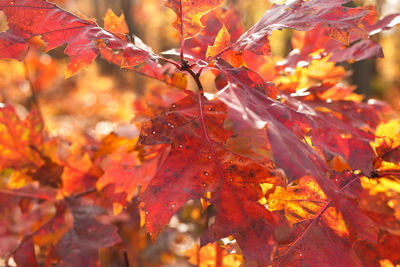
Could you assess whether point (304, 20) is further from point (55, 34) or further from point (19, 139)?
point (19, 139)

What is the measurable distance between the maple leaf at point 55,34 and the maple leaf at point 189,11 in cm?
13

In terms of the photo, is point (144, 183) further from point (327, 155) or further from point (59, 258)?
point (327, 155)

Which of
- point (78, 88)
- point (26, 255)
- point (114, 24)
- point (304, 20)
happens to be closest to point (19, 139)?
point (26, 255)

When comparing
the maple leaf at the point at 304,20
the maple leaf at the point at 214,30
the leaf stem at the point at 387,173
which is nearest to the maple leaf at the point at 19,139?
the maple leaf at the point at 214,30

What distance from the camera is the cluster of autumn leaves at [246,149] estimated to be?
1.82ft

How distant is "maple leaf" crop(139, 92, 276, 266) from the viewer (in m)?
0.55

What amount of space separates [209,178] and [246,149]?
0.08m

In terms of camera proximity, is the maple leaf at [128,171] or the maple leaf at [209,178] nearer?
the maple leaf at [209,178]

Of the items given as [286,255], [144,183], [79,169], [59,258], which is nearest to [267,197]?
[286,255]

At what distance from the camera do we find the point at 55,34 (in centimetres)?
63

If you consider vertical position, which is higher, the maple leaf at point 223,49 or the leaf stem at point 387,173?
the maple leaf at point 223,49

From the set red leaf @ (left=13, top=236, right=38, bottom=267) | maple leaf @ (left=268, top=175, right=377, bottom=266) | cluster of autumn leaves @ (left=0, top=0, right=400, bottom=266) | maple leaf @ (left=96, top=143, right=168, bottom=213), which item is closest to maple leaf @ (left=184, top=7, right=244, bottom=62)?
cluster of autumn leaves @ (left=0, top=0, right=400, bottom=266)

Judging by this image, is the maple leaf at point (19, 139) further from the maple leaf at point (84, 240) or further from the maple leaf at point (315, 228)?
the maple leaf at point (315, 228)

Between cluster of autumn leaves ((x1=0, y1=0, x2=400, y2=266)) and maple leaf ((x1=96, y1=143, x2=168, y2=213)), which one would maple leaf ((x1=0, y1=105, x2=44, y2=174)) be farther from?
maple leaf ((x1=96, y1=143, x2=168, y2=213))
